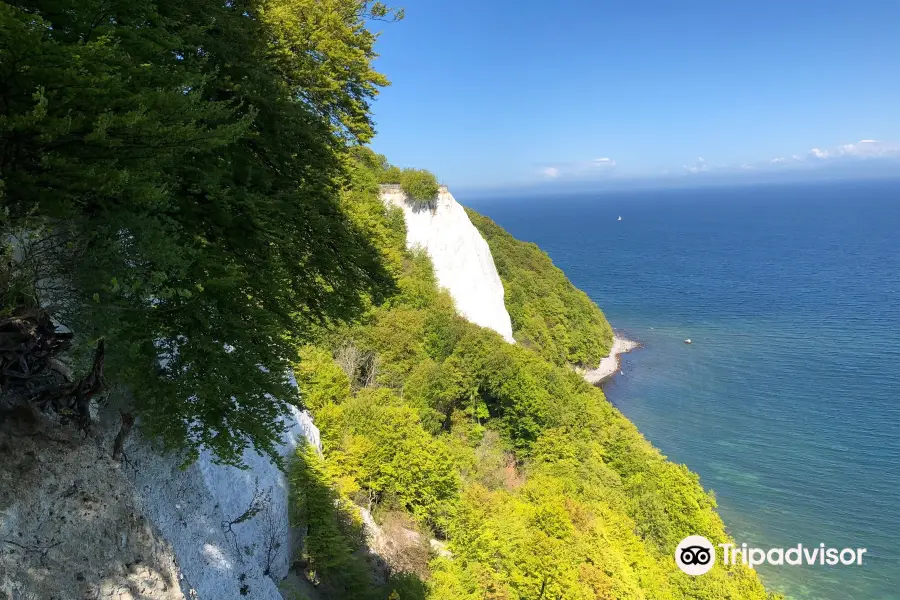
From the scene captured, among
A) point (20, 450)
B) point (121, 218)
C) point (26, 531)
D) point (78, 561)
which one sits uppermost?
point (121, 218)

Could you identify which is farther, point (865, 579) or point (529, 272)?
point (529, 272)

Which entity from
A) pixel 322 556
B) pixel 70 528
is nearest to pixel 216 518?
pixel 70 528

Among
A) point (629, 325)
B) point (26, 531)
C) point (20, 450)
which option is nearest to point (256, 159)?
point (20, 450)

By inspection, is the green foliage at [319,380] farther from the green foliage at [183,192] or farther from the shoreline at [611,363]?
the shoreline at [611,363]

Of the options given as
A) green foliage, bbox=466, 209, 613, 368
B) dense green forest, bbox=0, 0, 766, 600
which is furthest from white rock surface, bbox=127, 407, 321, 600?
green foliage, bbox=466, 209, 613, 368

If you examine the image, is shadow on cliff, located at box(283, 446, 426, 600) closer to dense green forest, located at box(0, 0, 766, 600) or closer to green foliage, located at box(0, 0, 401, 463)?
dense green forest, located at box(0, 0, 766, 600)

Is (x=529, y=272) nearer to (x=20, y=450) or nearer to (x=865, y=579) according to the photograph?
(x=865, y=579)
